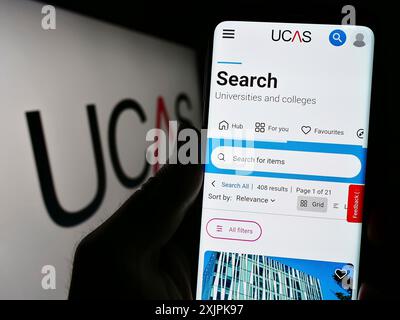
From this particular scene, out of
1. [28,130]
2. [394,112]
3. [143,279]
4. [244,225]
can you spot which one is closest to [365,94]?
[394,112]

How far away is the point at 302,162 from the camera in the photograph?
0.38m

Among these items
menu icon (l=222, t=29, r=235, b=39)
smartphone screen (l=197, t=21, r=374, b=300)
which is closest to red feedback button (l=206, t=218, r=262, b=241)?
smartphone screen (l=197, t=21, r=374, b=300)

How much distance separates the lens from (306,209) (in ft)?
1.26

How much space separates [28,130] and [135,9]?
335mm

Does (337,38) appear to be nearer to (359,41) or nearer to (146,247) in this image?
(359,41)

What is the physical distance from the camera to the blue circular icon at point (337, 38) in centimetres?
38

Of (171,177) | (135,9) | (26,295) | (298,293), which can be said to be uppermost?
(135,9)

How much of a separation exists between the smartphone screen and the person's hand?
0.03m

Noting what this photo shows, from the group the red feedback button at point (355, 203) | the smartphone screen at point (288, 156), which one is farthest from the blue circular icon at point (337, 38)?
the red feedback button at point (355, 203)

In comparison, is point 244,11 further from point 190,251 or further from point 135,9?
point 135,9

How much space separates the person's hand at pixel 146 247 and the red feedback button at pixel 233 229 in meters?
0.02

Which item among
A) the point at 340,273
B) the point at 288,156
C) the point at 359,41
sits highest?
the point at 359,41

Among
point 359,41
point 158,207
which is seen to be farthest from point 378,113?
point 158,207

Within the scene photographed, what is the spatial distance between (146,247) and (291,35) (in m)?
0.23
